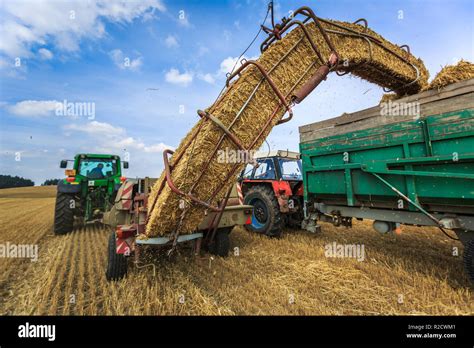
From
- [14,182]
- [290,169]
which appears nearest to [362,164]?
[290,169]

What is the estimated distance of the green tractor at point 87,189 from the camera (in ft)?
20.7

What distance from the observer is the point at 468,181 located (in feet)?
8.45

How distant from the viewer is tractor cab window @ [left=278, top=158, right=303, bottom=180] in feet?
19.5

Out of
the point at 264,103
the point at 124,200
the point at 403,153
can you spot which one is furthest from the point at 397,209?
the point at 124,200

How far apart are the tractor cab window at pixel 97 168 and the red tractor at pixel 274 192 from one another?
4.44 m

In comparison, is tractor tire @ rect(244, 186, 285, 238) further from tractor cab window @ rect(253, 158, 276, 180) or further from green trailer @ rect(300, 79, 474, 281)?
green trailer @ rect(300, 79, 474, 281)

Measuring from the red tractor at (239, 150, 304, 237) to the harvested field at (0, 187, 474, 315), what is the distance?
2.30 ft

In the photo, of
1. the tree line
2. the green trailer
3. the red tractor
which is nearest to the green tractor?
the red tractor

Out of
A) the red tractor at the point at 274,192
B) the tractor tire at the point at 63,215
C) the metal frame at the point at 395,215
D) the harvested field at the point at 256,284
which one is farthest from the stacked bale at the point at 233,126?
the tractor tire at the point at 63,215

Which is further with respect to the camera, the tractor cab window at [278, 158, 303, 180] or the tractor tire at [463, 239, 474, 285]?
the tractor cab window at [278, 158, 303, 180]

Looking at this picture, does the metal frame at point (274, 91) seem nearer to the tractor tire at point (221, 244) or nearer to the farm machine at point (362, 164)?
the farm machine at point (362, 164)

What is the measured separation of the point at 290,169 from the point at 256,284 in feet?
11.7

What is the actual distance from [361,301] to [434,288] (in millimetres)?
870

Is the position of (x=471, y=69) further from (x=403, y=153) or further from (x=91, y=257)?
(x=91, y=257)
